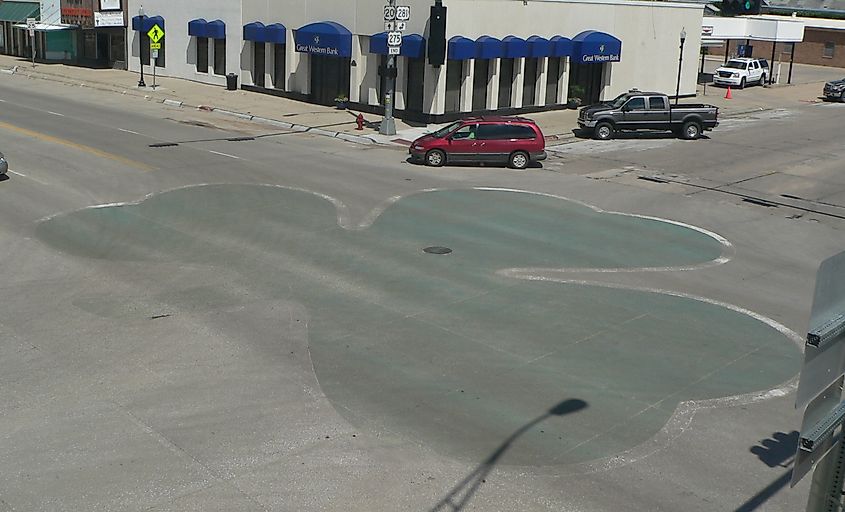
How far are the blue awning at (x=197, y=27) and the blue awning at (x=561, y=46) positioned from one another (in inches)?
728

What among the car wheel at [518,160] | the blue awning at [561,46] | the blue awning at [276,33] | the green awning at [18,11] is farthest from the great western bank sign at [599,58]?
the green awning at [18,11]

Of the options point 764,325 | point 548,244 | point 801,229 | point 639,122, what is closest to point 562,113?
point 639,122

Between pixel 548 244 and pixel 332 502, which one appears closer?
pixel 332 502

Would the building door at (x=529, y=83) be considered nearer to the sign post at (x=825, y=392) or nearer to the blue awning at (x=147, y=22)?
the blue awning at (x=147, y=22)

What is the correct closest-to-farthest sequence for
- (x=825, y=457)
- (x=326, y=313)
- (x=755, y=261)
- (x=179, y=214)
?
(x=825, y=457) < (x=326, y=313) < (x=755, y=261) < (x=179, y=214)

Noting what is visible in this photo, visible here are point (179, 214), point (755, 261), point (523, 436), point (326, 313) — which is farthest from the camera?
point (179, 214)

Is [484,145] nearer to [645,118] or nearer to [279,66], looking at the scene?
[645,118]

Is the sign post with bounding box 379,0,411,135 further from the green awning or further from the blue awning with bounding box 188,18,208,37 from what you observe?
the green awning

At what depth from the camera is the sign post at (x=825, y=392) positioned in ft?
14.7

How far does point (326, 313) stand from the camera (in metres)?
15.9

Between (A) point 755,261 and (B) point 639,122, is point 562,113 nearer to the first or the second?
(B) point 639,122

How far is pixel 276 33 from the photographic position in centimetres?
4488

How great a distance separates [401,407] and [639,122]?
90.4 feet

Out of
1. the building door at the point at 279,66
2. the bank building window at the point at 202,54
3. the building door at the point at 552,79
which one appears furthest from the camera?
the bank building window at the point at 202,54
